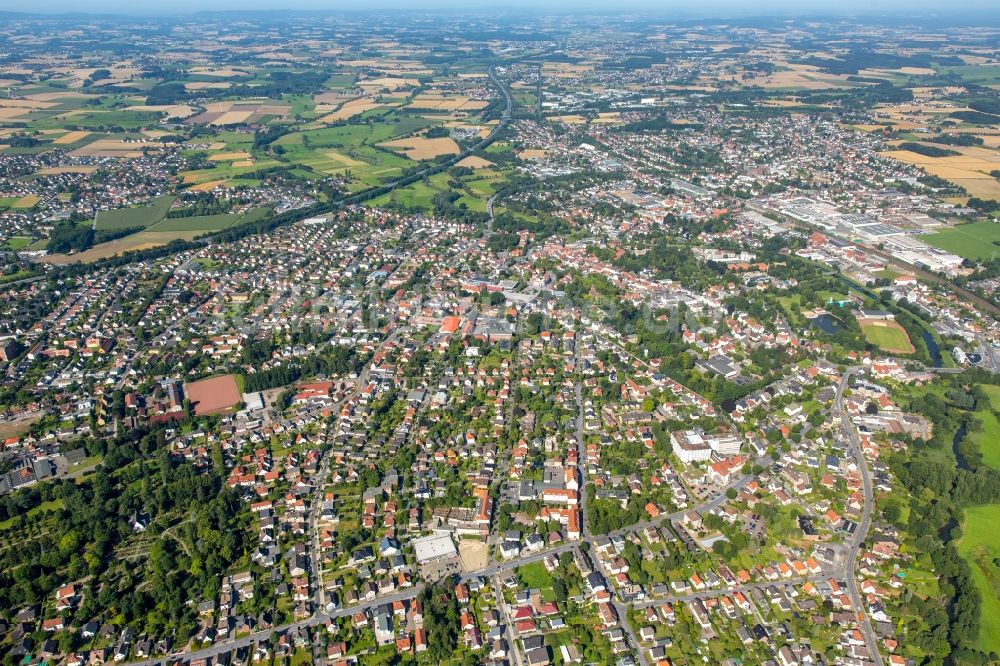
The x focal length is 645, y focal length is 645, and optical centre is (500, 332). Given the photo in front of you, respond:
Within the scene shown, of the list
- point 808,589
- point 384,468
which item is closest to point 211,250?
point 384,468

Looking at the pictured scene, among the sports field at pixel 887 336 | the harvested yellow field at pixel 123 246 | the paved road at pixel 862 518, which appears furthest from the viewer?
the harvested yellow field at pixel 123 246

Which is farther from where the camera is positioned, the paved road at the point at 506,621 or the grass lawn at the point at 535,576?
the grass lawn at the point at 535,576

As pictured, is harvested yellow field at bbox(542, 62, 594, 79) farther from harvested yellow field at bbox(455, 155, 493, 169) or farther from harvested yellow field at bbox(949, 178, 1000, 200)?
harvested yellow field at bbox(949, 178, 1000, 200)

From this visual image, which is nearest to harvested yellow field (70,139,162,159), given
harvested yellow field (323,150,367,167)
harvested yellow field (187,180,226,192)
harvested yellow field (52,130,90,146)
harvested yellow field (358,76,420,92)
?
harvested yellow field (52,130,90,146)

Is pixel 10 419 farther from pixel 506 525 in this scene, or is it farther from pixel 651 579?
pixel 651 579

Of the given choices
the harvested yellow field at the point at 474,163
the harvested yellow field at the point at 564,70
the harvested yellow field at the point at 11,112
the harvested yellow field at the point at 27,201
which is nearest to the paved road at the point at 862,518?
the harvested yellow field at the point at 474,163

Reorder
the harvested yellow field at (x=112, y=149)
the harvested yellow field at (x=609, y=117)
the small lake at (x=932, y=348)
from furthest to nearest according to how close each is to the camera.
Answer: the harvested yellow field at (x=609, y=117)
the harvested yellow field at (x=112, y=149)
the small lake at (x=932, y=348)

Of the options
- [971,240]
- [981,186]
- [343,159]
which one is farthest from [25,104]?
[981,186]

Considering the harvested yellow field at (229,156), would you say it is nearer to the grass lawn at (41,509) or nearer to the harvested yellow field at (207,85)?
the harvested yellow field at (207,85)
